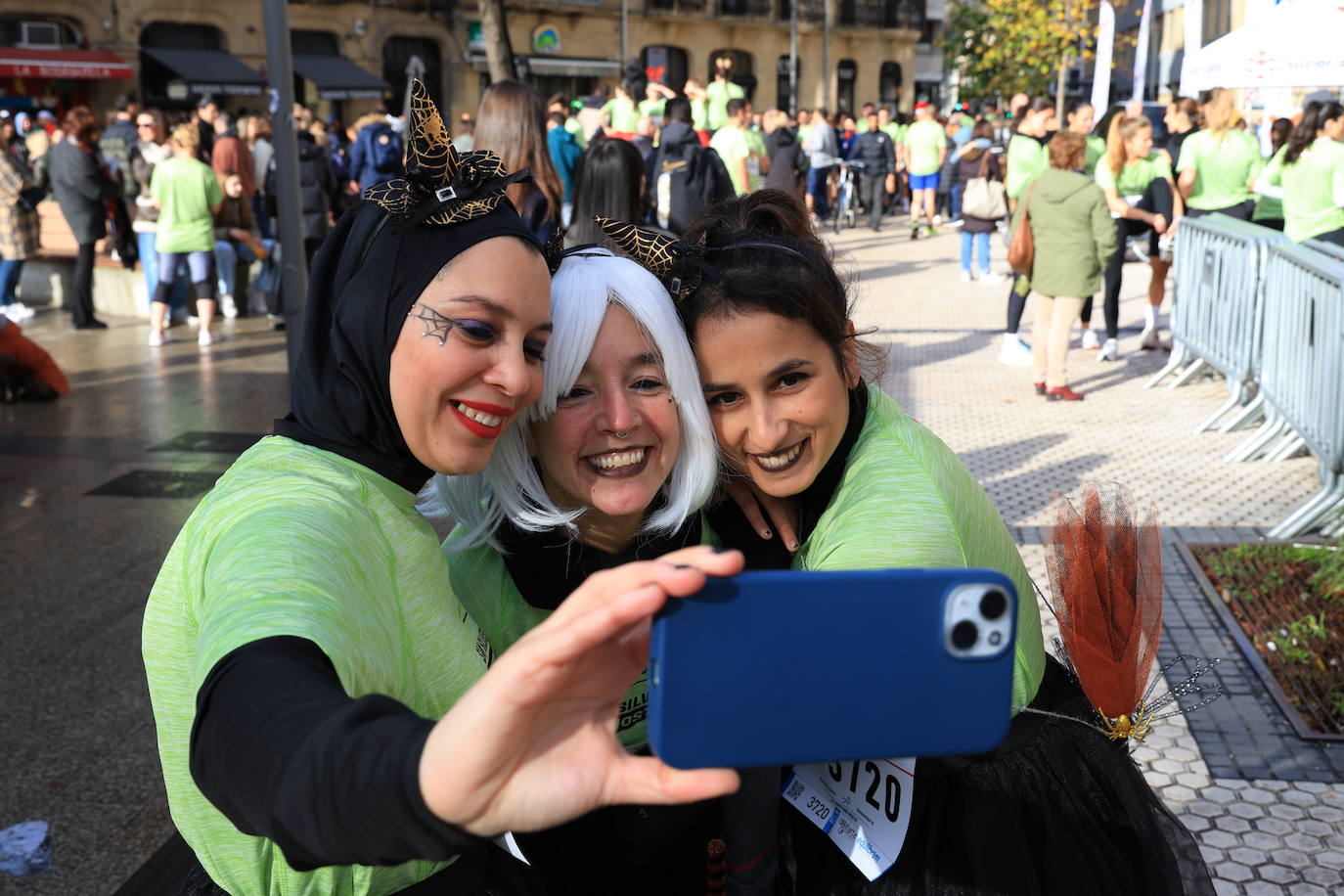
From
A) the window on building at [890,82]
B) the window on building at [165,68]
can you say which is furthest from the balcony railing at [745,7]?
the window on building at [165,68]

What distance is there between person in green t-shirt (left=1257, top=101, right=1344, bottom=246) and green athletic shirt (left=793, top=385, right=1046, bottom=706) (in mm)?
7730

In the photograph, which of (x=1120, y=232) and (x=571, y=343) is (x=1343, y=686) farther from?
(x=1120, y=232)

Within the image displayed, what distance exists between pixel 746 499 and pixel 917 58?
5683cm

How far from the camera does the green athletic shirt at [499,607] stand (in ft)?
6.80

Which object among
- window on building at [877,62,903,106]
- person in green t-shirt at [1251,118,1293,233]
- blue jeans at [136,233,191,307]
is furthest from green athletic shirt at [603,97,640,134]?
window on building at [877,62,903,106]

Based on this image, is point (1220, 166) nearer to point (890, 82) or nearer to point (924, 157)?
point (924, 157)

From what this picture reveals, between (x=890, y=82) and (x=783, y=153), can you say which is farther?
(x=890, y=82)

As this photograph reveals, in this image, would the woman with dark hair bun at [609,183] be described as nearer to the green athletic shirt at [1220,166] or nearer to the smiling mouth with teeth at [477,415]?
the smiling mouth with teeth at [477,415]

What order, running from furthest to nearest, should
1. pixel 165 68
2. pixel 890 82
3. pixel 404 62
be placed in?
pixel 890 82
pixel 404 62
pixel 165 68

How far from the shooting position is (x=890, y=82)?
50.5m

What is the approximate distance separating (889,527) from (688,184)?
6.71 m

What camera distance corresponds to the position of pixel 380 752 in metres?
1.03

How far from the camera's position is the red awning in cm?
2698

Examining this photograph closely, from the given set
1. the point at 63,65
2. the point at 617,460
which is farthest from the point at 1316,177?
the point at 63,65
